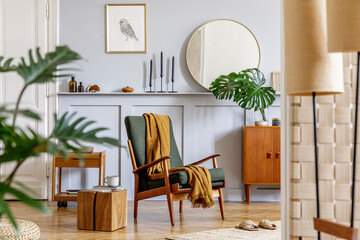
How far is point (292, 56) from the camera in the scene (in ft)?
4.41

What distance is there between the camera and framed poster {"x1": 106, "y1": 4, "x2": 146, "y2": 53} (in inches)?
204

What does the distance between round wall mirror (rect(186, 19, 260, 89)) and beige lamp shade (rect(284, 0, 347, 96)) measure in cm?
379

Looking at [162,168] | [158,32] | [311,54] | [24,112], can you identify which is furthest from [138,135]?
[24,112]

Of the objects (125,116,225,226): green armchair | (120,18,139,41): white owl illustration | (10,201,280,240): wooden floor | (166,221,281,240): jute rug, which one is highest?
(120,18,139,41): white owl illustration

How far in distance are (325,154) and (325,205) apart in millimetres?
174

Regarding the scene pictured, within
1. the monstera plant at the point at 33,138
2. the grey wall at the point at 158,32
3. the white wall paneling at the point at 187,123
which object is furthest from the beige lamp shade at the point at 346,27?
the grey wall at the point at 158,32

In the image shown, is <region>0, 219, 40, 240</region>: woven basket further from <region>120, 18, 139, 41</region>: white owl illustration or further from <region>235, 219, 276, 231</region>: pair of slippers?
<region>120, 18, 139, 41</region>: white owl illustration

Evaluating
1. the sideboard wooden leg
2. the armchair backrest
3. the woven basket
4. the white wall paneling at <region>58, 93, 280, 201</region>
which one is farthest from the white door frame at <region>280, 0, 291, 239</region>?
the white wall paneling at <region>58, 93, 280, 201</region>

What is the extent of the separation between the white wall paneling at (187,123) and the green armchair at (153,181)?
31.1 inches

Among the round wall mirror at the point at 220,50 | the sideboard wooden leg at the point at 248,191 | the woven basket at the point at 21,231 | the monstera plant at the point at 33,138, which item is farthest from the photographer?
the round wall mirror at the point at 220,50

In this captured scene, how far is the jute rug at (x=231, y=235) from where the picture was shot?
123 inches

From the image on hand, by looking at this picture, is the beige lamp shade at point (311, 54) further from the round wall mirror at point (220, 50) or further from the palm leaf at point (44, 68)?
the round wall mirror at point (220, 50)

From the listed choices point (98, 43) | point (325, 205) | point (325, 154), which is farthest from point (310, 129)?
point (98, 43)

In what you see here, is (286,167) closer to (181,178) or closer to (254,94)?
(181,178)
